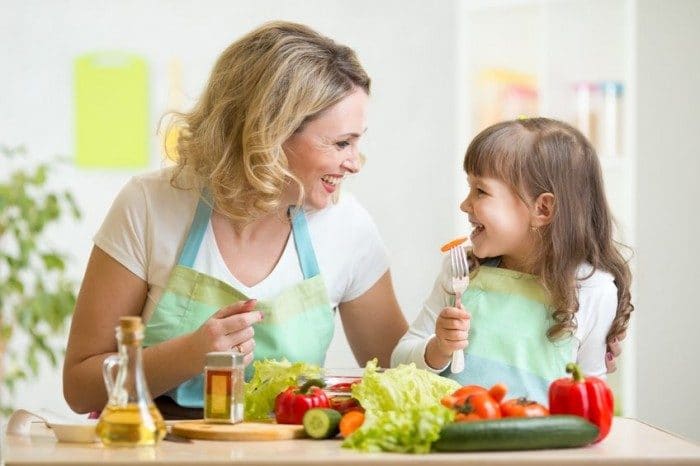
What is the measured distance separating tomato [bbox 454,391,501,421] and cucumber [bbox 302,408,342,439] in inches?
8.0

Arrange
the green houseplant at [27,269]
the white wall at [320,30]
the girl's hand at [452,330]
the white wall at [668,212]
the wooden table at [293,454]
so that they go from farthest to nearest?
the white wall at [320,30]
the green houseplant at [27,269]
the white wall at [668,212]
the girl's hand at [452,330]
the wooden table at [293,454]

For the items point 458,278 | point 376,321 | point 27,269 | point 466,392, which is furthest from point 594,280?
point 27,269

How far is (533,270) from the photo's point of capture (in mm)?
2262

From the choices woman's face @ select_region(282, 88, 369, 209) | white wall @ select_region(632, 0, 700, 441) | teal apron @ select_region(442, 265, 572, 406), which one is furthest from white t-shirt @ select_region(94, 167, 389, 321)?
white wall @ select_region(632, 0, 700, 441)

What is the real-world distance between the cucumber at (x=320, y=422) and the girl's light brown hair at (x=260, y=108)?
2.09ft

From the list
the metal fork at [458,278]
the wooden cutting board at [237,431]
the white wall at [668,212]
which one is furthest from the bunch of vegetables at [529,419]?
the white wall at [668,212]

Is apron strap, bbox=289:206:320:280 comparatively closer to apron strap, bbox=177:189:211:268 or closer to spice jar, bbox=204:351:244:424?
apron strap, bbox=177:189:211:268

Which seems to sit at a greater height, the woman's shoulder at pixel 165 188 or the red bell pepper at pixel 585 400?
the woman's shoulder at pixel 165 188

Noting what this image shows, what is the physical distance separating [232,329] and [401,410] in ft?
1.19

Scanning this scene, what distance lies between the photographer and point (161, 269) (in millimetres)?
2279

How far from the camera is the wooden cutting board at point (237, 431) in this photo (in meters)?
1.71

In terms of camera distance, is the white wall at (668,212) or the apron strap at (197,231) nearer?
the apron strap at (197,231)

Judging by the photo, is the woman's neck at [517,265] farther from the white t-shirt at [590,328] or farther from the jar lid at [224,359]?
the jar lid at [224,359]

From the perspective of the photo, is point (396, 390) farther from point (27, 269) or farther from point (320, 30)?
point (320, 30)
